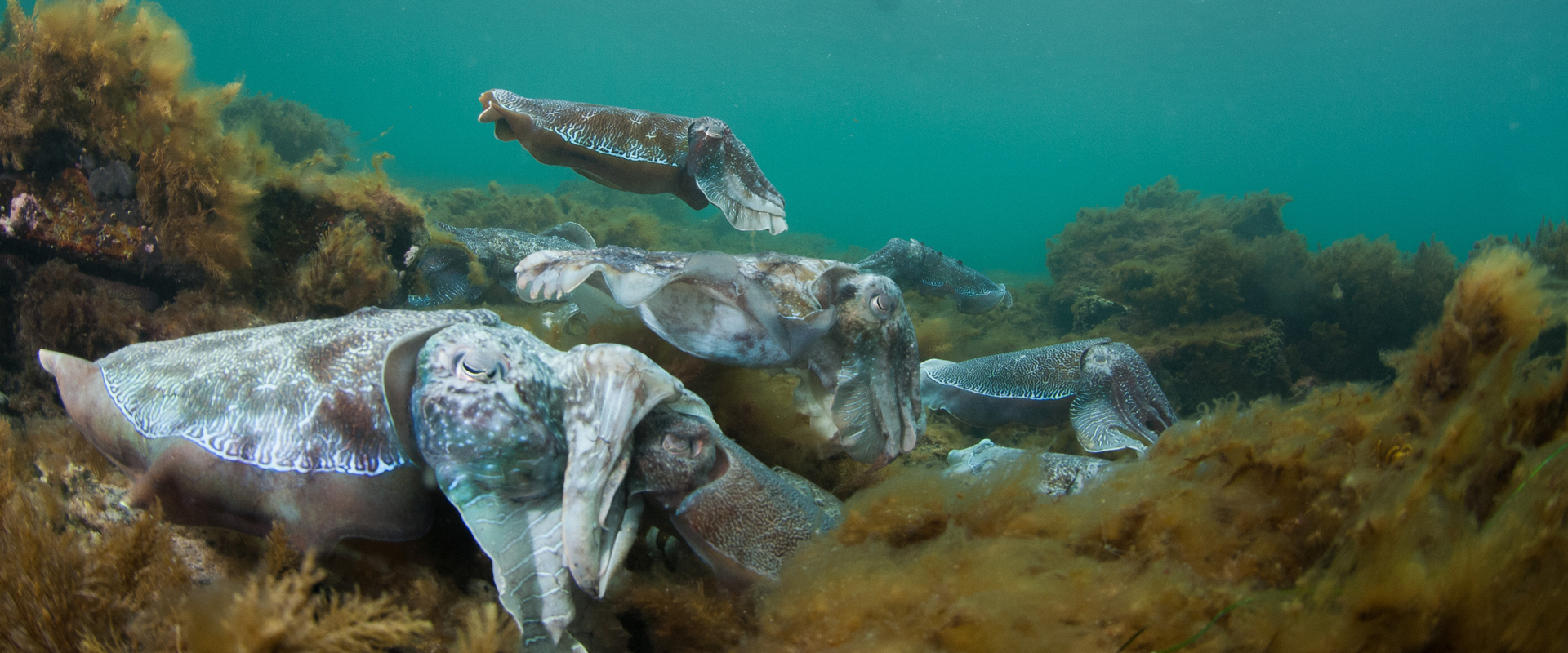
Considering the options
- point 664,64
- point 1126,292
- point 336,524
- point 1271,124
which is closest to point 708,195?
point 336,524

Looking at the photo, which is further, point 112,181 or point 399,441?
point 112,181

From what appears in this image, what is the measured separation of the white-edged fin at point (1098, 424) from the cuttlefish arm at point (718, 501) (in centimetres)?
275

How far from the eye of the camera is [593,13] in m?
86.4

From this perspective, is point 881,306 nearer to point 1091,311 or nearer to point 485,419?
point 485,419

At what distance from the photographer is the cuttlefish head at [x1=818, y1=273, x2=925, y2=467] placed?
2.73 m

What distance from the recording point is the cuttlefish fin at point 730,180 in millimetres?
3611

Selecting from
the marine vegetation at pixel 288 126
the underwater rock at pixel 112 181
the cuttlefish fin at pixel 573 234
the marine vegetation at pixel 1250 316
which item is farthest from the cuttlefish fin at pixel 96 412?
the marine vegetation at pixel 288 126

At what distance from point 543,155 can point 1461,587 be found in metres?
4.52

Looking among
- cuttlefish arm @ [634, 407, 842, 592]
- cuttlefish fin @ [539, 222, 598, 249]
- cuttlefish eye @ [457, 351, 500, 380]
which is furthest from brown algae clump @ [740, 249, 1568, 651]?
→ cuttlefish fin @ [539, 222, 598, 249]

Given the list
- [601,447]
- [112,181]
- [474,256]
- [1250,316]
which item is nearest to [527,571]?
[601,447]

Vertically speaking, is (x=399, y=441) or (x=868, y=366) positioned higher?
(x=868, y=366)

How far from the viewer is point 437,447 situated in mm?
1672

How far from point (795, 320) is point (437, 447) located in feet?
4.83

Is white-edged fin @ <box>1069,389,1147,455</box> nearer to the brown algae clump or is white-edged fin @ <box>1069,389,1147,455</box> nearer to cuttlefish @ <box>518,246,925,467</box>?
cuttlefish @ <box>518,246,925,467</box>
